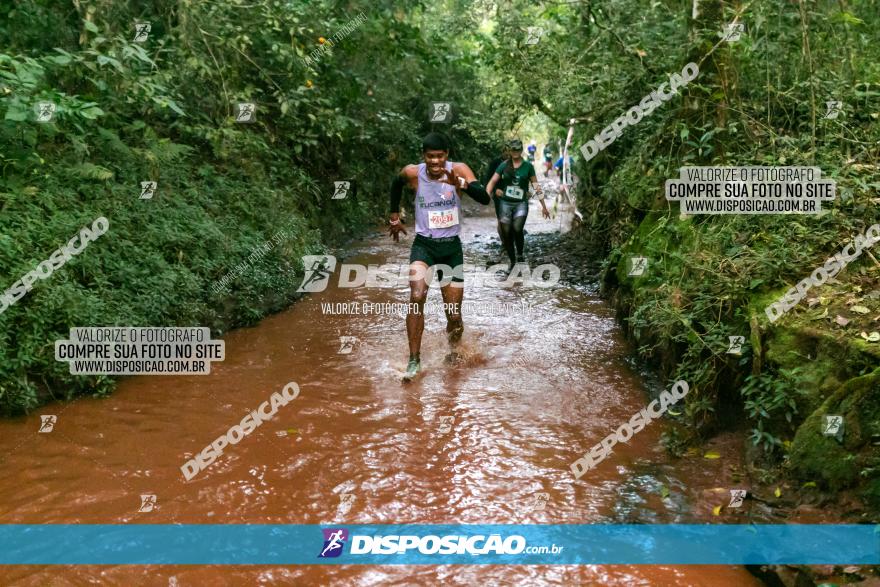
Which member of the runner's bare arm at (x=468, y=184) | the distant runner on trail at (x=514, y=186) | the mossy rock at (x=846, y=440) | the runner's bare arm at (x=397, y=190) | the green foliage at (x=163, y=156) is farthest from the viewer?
the distant runner on trail at (x=514, y=186)

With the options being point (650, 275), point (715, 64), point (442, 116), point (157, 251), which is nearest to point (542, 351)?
point (650, 275)

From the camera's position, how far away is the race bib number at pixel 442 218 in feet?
22.2

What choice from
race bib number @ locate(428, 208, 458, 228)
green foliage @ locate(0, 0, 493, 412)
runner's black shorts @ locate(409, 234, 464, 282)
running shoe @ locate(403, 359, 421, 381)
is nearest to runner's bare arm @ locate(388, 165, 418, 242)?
runner's black shorts @ locate(409, 234, 464, 282)

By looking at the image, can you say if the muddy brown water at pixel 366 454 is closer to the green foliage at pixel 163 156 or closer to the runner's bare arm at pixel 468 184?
the green foliage at pixel 163 156

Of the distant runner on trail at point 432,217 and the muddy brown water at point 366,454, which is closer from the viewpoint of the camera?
the muddy brown water at point 366,454

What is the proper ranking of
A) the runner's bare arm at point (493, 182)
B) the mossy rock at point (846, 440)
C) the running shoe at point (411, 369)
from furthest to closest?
1. the runner's bare arm at point (493, 182)
2. the running shoe at point (411, 369)
3. the mossy rock at point (846, 440)

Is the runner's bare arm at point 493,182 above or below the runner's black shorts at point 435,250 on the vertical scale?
above

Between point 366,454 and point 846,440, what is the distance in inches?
122

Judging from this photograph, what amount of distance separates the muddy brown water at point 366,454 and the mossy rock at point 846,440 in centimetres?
77

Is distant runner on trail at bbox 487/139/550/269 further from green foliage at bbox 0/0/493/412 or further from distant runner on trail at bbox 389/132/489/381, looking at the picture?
distant runner on trail at bbox 389/132/489/381

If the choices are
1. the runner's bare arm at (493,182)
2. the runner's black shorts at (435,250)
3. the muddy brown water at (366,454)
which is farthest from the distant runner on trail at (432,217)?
the runner's bare arm at (493,182)

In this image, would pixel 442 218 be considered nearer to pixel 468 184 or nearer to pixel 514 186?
pixel 468 184

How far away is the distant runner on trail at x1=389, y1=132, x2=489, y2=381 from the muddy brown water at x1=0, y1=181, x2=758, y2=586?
25.8 inches

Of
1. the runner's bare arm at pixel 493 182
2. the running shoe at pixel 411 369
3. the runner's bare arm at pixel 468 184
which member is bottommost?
the running shoe at pixel 411 369
